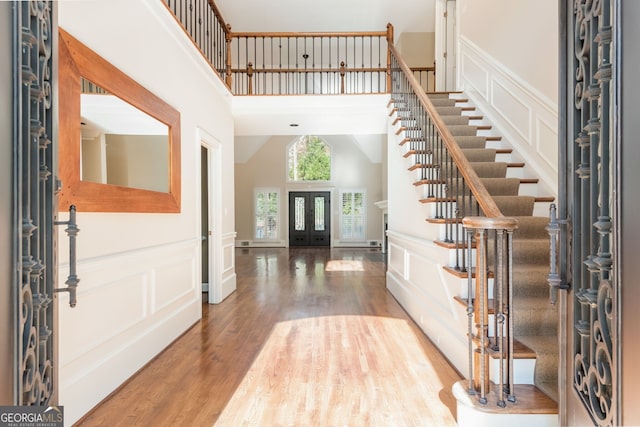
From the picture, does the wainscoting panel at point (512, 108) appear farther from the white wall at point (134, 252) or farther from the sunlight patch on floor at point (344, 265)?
the sunlight patch on floor at point (344, 265)

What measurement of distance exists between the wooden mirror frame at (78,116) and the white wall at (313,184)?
10381 mm

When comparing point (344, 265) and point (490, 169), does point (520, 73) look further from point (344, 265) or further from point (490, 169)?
point (344, 265)

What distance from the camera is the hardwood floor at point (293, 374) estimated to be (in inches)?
82.6

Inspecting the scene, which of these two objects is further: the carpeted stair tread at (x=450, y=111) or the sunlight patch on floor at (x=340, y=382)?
the carpeted stair tread at (x=450, y=111)

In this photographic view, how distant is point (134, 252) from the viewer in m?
2.62

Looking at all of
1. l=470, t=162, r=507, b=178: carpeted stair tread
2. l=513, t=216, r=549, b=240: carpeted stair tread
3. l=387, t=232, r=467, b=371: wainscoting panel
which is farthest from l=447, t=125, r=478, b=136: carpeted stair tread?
l=513, t=216, r=549, b=240: carpeted stair tread

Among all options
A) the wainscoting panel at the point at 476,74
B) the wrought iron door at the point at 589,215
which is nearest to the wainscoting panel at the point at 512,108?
the wainscoting panel at the point at 476,74

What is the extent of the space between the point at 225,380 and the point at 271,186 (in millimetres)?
11015

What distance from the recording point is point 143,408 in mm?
2176

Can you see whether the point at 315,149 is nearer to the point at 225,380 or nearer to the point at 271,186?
the point at 271,186

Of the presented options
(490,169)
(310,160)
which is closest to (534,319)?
(490,169)

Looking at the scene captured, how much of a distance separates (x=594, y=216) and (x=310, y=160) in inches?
482

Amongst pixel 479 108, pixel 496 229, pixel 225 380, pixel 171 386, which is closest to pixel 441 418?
pixel 496 229

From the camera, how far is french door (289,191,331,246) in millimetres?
13258
